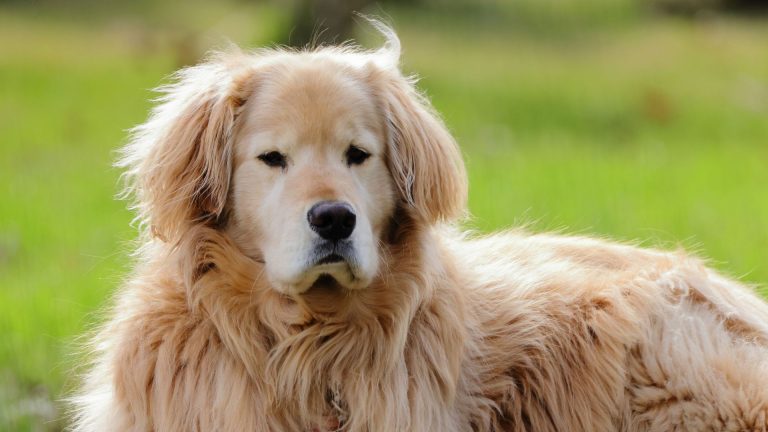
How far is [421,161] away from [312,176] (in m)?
0.61

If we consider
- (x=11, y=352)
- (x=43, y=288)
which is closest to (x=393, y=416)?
(x=11, y=352)

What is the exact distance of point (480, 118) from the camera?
631 inches

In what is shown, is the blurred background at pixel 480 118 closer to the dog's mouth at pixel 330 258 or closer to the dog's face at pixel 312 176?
the dog's face at pixel 312 176

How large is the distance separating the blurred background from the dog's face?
3.98 ft

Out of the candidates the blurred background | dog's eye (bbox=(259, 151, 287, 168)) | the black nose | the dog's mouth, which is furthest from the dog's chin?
the blurred background

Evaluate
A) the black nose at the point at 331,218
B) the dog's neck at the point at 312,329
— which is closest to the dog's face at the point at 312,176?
the black nose at the point at 331,218

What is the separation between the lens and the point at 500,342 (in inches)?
192

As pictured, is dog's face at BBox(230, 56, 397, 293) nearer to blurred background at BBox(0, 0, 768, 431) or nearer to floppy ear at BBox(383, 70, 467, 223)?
floppy ear at BBox(383, 70, 467, 223)

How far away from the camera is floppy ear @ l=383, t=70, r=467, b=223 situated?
460cm

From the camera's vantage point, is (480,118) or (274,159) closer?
(274,159)

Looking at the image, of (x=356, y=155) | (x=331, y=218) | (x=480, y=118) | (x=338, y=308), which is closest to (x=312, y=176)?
(x=331, y=218)

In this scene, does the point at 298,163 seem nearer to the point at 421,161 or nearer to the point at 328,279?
the point at 328,279

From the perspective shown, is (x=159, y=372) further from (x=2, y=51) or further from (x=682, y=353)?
(x=2, y=51)

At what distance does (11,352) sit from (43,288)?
119cm
